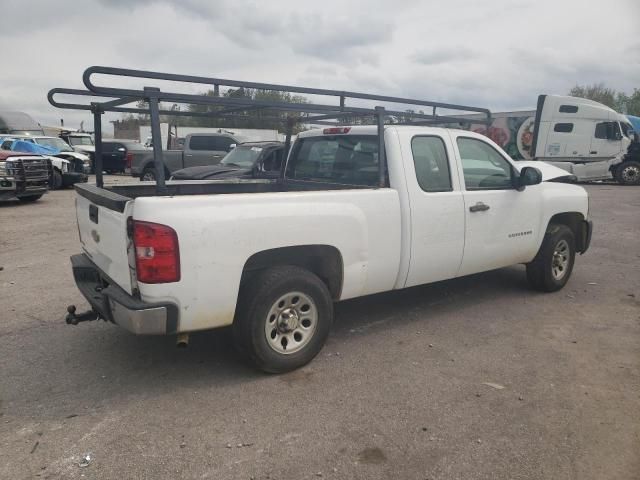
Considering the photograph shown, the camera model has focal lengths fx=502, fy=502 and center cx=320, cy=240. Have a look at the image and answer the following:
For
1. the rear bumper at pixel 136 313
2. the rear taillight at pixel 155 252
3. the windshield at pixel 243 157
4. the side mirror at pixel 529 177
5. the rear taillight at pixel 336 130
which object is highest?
the rear taillight at pixel 336 130

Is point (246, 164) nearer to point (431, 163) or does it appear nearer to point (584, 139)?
point (431, 163)

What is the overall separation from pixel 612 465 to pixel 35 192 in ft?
44.5

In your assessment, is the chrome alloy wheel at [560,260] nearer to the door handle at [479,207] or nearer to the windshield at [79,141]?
the door handle at [479,207]

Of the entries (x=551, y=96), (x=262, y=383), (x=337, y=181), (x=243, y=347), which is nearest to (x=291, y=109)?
(x=337, y=181)

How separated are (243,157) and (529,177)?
8.18 m

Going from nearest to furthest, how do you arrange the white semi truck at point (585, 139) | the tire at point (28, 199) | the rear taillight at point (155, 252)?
the rear taillight at point (155, 252), the tire at point (28, 199), the white semi truck at point (585, 139)

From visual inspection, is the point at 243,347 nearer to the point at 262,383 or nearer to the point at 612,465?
the point at 262,383

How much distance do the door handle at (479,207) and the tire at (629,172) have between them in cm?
1796

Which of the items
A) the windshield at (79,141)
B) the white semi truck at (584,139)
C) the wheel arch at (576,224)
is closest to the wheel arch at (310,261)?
the wheel arch at (576,224)

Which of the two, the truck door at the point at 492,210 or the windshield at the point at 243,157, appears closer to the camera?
the truck door at the point at 492,210

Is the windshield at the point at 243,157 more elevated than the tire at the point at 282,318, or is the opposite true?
the windshield at the point at 243,157

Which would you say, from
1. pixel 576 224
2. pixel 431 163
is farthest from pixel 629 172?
pixel 431 163

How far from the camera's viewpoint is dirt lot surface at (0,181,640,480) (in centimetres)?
270

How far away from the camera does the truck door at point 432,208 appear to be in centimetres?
424
